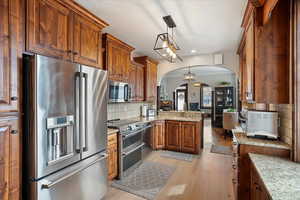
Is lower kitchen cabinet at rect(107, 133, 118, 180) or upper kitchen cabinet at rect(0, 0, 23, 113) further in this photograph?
lower kitchen cabinet at rect(107, 133, 118, 180)

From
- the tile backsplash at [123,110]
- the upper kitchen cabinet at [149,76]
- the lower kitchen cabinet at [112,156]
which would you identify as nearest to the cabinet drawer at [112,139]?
the lower kitchen cabinet at [112,156]

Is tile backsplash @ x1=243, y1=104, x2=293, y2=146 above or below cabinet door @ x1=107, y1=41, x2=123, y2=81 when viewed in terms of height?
below

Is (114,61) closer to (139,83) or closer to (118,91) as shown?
(118,91)

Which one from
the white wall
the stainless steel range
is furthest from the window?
the stainless steel range

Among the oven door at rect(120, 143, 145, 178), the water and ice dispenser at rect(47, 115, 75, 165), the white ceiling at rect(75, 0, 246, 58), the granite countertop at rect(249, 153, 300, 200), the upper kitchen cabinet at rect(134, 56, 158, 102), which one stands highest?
the white ceiling at rect(75, 0, 246, 58)

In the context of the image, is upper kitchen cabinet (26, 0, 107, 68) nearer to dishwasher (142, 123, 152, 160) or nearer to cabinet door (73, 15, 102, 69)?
cabinet door (73, 15, 102, 69)

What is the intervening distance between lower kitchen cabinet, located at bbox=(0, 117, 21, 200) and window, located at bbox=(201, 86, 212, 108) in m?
10.4

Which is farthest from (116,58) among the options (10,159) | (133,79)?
(10,159)

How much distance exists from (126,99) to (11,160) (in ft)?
7.46

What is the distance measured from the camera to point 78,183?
71.0 inches

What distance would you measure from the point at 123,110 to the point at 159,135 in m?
1.16

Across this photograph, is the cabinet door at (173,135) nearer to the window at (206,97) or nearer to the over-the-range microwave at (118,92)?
the over-the-range microwave at (118,92)

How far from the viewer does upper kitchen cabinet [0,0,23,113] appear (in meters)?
1.25

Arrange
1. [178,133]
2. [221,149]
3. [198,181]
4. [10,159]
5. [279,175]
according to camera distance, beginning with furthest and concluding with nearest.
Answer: [221,149], [178,133], [198,181], [10,159], [279,175]
